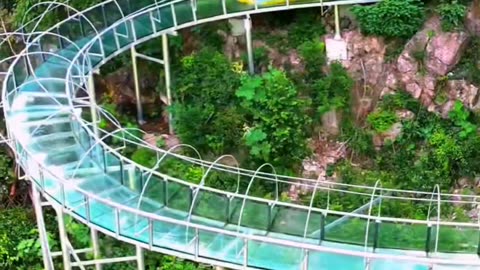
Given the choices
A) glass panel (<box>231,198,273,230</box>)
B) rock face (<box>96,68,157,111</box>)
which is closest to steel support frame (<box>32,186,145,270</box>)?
glass panel (<box>231,198,273,230</box>)

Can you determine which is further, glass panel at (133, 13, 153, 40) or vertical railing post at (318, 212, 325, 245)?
glass panel at (133, 13, 153, 40)

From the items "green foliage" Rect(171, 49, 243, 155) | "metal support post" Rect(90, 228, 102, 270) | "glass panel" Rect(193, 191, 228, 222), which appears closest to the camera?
"glass panel" Rect(193, 191, 228, 222)

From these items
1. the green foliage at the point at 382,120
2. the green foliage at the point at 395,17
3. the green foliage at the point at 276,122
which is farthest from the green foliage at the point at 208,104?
the green foliage at the point at 395,17

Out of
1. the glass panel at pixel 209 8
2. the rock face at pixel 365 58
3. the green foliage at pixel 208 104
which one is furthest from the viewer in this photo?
the rock face at pixel 365 58

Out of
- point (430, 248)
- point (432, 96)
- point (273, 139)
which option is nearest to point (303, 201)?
point (273, 139)

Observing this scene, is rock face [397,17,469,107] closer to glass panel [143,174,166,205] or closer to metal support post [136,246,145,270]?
glass panel [143,174,166,205]

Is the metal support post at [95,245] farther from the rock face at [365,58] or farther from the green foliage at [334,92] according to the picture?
the rock face at [365,58]
